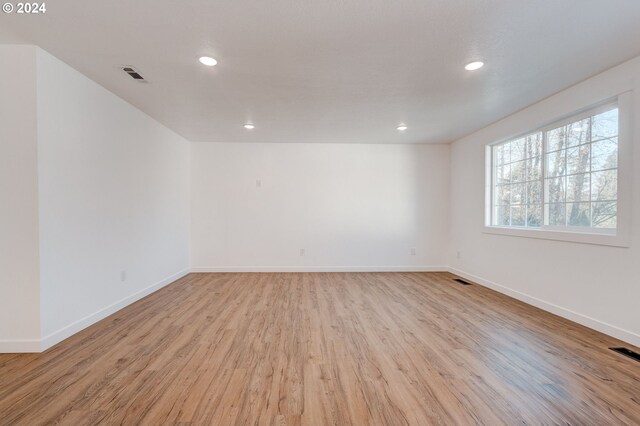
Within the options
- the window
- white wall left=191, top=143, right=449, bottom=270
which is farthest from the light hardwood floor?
white wall left=191, top=143, right=449, bottom=270

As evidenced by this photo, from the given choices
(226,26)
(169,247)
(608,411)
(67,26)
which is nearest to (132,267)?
(169,247)

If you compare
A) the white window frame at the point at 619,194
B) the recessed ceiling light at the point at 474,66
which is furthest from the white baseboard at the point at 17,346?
the white window frame at the point at 619,194

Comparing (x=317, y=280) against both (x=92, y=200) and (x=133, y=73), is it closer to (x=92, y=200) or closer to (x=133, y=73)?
(x=92, y=200)

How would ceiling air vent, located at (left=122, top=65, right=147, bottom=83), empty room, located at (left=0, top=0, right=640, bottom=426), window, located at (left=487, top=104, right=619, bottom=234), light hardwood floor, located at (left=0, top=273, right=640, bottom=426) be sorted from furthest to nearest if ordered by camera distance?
1. window, located at (left=487, top=104, right=619, bottom=234)
2. ceiling air vent, located at (left=122, top=65, right=147, bottom=83)
3. empty room, located at (left=0, top=0, right=640, bottom=426)
4. light hardwood floor, located at (left=0, top=273, right=640, bottom=426)

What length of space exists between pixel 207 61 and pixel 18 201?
1905 mm

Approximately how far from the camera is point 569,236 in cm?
290

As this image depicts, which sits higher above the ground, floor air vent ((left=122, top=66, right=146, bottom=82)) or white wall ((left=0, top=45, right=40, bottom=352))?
floor air vent ((left=122, top=66, right=146, bottom=82))

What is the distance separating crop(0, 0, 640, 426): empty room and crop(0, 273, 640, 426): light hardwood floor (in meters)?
0.02

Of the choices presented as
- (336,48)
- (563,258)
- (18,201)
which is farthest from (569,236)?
(18,201)

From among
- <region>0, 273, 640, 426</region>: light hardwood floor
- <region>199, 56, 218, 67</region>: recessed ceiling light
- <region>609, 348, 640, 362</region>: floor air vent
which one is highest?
<region>199, 56, 218, 67</region>: recessed ceiling light

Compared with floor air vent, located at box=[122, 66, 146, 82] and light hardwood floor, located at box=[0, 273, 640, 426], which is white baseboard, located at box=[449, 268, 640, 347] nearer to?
light hardwood floor, located at box=[0, 273, 640, 426]

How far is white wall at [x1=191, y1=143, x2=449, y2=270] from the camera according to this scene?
5.19 m

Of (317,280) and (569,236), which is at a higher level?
(569,236)

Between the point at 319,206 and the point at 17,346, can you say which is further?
the point at 319,206
